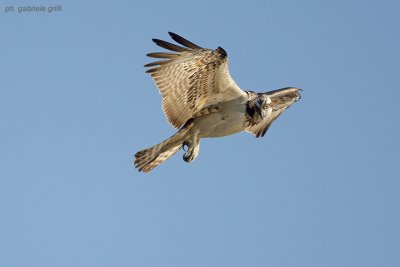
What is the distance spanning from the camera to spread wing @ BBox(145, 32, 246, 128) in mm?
11047

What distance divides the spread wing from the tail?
156 mm

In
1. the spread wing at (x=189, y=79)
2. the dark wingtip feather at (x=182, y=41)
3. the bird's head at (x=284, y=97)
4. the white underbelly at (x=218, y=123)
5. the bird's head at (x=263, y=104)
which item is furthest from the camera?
the bird's head at (x=284, y=97)

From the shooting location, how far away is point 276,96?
13305mm

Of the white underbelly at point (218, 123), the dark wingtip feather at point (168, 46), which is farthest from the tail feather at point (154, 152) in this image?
the dark wingtip feather at point (168, 46)

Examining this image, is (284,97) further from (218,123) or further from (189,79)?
(189,79)

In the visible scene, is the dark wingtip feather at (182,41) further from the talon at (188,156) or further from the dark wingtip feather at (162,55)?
the talon at (188,156)

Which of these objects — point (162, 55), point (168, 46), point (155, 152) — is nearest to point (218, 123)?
point (155, 152)

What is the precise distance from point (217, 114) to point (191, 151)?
0.57m

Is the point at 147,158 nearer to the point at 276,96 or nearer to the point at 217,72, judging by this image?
the point at 217,72

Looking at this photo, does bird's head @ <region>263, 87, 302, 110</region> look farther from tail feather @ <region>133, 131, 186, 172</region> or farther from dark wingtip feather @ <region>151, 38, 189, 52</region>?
dark wingtip feather @ <region>151, 38, 189, 52</region>

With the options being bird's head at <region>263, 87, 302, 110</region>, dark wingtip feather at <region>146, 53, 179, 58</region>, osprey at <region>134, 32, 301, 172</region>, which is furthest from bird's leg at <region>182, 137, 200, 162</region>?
bird's head at <region>263, 87, 302, 110</region>

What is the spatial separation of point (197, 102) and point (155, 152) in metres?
0.82

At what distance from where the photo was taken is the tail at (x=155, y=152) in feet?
39.1

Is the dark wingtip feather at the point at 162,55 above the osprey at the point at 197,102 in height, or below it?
above
